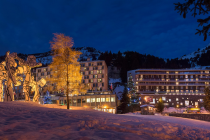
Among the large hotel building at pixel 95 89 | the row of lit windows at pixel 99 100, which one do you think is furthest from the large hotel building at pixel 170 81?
the row of lit windows at pixel 99 100

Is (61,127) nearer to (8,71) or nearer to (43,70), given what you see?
(8,71)

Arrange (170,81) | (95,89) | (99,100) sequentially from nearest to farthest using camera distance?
(99,100), (95,89), (170,81)

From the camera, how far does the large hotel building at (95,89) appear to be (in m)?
52.2

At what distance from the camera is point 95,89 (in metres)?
77.8

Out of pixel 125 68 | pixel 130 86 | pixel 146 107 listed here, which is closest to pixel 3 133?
pixel 146 107

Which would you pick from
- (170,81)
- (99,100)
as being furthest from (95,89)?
(170,81)

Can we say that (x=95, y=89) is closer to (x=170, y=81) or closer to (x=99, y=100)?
(x=99, y=100)

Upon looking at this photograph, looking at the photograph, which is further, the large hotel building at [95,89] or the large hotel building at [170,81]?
the large hotel building at [170,81]

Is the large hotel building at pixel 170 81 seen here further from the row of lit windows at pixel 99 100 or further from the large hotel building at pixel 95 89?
the row of lit windows at pixel 99 100

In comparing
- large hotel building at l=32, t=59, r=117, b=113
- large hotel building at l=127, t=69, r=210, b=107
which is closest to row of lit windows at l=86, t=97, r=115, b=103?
large hotel building at l=32, t=59, r=117, b=113

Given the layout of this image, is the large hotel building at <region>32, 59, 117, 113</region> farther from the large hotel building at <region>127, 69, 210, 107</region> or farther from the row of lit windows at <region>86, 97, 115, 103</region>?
the large hotel building at <region>127, 69, 210, 107</region>

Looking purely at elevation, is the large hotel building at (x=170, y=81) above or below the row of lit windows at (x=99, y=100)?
above

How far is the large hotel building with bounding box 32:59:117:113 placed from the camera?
5218 centimetres

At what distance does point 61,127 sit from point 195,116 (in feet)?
118
